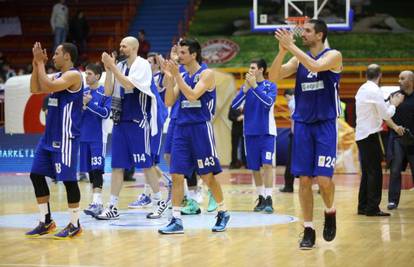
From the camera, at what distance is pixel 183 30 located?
30.9 metres

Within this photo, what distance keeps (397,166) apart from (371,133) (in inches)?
46.2

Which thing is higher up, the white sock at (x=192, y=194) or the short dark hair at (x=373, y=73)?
the short dark hair at (x=373, y=73)

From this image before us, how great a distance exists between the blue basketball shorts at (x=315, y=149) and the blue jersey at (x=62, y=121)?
258cm

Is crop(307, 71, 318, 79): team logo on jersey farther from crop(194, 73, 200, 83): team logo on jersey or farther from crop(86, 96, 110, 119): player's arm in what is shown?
crop(86, 96, 110, 119): player's arm

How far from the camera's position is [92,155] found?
11.7m

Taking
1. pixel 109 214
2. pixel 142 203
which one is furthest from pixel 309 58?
pixel 142 203

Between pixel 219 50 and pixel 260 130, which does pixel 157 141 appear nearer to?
pixel 260 130

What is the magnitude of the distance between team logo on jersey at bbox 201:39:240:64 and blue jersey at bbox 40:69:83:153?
20545 millimetres

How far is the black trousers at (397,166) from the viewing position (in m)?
12.2

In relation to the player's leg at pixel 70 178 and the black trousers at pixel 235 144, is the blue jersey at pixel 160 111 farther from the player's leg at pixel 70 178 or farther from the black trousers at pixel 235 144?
the black trousers at pixel 235 144

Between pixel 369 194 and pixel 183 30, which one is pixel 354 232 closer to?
pixel 369 194

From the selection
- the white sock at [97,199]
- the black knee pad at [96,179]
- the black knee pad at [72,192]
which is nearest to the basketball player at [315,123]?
the black knee pad at [72,192]

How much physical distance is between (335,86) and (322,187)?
3.49 ft

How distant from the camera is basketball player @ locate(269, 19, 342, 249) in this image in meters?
8.45
